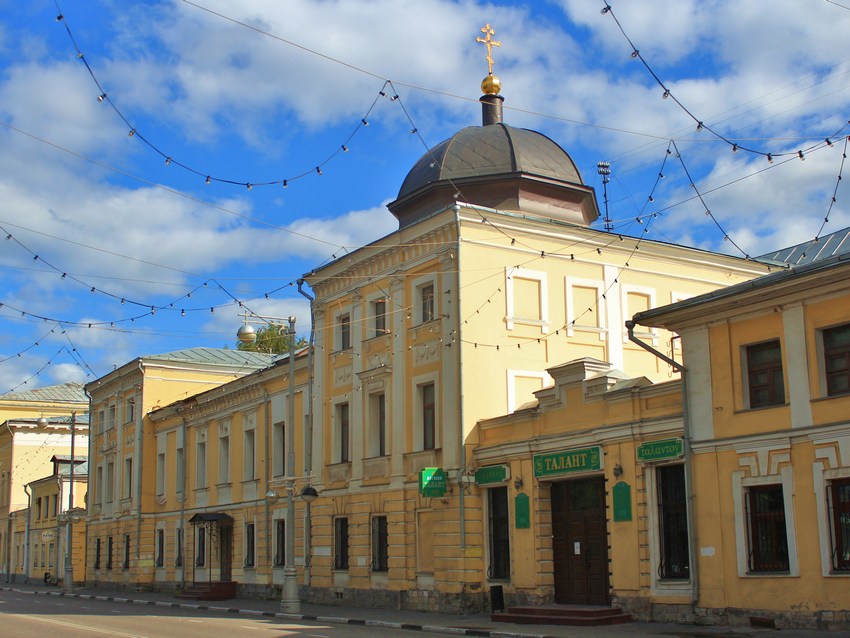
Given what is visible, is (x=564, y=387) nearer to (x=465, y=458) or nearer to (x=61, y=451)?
(x=465, y=458)

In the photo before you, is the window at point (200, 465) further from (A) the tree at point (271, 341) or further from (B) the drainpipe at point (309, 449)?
(A) the tree at point (271, 341)

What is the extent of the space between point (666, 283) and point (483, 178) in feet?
19.9

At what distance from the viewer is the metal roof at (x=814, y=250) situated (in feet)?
94.0

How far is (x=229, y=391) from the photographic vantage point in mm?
39188

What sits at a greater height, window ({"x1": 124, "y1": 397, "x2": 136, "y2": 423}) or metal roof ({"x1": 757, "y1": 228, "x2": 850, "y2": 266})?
metal roof ({"x1": 757, "y1": 228, "x2": 850, "y2": 266})

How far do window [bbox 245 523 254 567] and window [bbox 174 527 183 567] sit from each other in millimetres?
7041

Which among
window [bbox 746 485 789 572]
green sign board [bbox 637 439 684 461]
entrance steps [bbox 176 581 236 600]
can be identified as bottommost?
entrance steps [bbox 176 581 236 600]

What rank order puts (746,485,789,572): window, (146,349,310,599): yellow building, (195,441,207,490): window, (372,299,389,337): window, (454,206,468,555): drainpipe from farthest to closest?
(195,441,207,490): window < (146,349,310,599): yellow building < (372,299,389,337): window < (454,206,468,555): drainpipe < (746,485,789,572): window

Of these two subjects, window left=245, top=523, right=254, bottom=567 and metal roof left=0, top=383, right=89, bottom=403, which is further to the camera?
metal roof left=0, top=383, right=89, bottom=403

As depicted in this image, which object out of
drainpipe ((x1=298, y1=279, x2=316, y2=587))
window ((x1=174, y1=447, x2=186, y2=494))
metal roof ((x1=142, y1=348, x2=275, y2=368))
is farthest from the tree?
drainpipe ((x1=298, y1=279, x2=316, y2=587))

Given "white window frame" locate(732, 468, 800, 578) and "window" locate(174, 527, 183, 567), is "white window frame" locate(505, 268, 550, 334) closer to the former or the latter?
"white window frame" locate(732, 468, 800, 578)

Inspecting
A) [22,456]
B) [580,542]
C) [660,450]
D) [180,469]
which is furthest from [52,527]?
[660,450]

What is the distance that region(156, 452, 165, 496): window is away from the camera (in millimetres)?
45844

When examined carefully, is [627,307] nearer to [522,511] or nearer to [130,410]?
[522,511]
